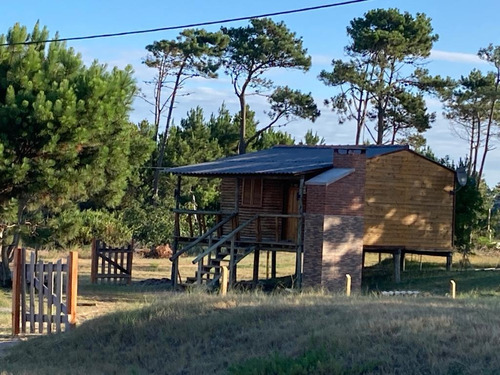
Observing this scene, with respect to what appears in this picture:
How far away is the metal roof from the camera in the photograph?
2839 centimetres

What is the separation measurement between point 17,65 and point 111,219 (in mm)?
18363

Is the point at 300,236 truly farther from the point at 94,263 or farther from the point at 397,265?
the point at 94,263

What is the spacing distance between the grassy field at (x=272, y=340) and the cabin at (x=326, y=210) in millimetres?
11282

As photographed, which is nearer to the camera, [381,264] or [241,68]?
[381,264]

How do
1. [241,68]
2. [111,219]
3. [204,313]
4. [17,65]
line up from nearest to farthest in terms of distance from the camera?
[204,313]
[17,65]
[111,219]
[241,68]

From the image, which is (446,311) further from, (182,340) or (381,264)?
(381,264)

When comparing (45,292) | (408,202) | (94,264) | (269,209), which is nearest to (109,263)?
(94,264)

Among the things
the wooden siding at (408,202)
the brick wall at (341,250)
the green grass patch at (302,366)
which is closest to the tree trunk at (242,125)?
the wooden siding at (408,202)

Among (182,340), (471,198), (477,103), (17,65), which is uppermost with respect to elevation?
(477,103)

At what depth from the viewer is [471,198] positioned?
1444 inches

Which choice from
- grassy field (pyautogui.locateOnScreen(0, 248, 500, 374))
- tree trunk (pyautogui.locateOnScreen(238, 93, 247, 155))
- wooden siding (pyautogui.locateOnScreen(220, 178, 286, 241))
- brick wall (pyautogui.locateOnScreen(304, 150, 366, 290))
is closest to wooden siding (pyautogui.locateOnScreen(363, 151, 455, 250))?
brick wall (pyautogui.locateOnScreen(304, 150, 366, 290))

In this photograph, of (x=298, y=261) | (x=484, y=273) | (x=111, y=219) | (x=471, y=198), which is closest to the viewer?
(x=298, y=261)

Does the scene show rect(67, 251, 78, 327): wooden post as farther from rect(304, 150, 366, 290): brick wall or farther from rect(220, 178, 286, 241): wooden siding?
rect(220, 178, 286, 241): wooden siding

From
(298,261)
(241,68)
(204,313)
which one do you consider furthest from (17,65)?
(241,68)
